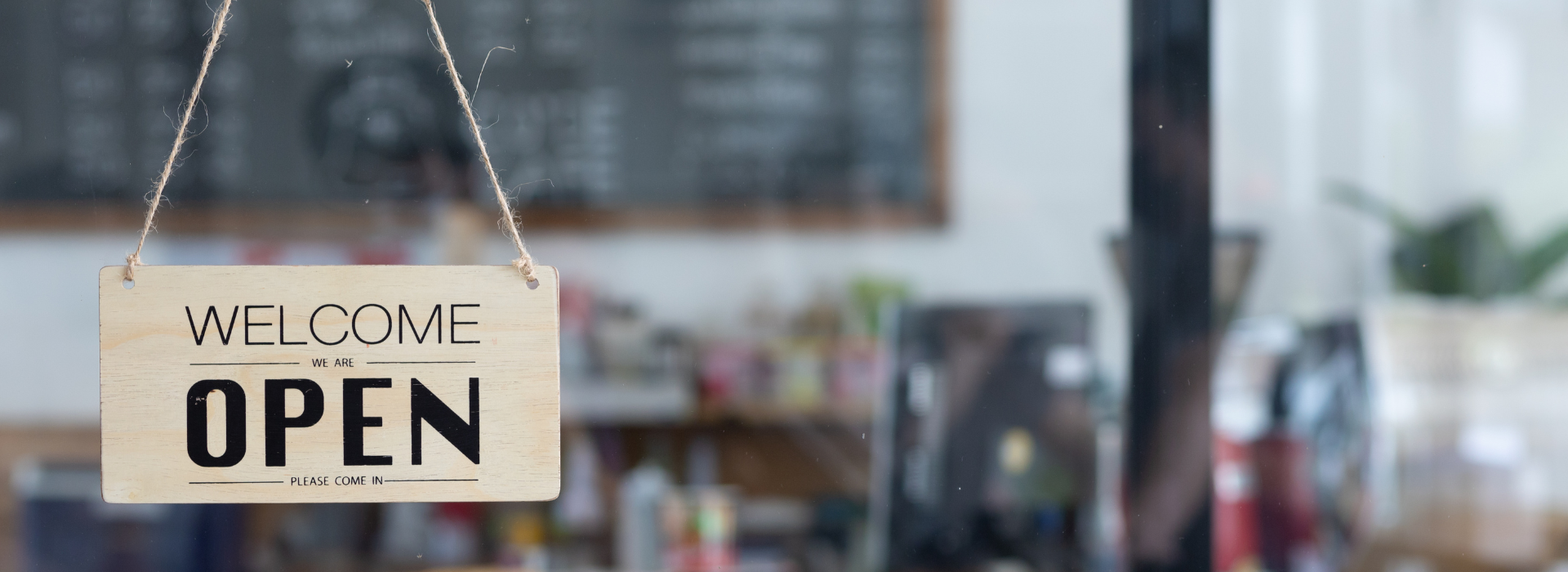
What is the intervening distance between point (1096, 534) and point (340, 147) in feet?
3.06

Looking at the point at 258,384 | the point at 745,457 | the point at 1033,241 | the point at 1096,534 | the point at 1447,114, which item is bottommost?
the point at 1096,534

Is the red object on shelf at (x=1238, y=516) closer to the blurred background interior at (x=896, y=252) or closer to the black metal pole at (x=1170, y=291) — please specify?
the blurred background interior at (x=896, y=252)

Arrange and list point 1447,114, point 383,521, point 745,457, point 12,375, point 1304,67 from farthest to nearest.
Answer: point 1447,114, point 1304,67, point 12,375, point 383,521, point 745,457

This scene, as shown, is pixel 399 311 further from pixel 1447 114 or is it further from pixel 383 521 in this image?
pixel 1447 114

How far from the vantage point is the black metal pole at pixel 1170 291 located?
1.50 feet

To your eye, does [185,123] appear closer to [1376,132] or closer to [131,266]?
[131,266]

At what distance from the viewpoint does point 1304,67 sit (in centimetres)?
140

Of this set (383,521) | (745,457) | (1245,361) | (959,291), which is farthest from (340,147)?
(1245,361)

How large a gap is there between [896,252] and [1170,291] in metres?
1.06

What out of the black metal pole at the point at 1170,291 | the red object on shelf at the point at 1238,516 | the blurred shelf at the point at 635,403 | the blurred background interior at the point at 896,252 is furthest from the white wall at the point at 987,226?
the black metal pole at the point at 1170,291

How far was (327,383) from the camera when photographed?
1.21ft

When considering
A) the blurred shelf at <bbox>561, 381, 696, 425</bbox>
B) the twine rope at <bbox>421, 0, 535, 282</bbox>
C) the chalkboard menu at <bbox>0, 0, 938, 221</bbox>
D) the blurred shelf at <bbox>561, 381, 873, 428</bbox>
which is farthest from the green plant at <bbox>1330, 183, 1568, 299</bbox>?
the twine rope at <bbox>421, 0, 535, 282</bbox>

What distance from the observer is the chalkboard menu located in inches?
24.0

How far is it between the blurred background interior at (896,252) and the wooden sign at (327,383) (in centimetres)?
13
